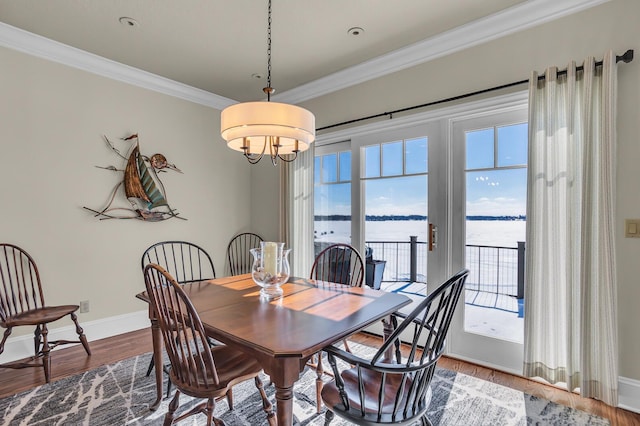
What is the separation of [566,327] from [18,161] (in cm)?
434

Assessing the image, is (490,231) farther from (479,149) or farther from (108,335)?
(108,335)

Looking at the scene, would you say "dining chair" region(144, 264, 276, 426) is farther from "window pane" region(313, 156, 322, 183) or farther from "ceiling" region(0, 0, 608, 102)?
"window pane" region(313, 156, 322, 183)

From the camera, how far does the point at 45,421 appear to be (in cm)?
193

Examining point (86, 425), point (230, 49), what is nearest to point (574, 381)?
point (86, 425)

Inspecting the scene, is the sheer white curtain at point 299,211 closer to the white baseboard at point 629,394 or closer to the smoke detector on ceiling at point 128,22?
the smoke detector on ceiling at point 128,22

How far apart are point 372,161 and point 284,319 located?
2.15 m

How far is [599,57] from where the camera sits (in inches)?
85.4

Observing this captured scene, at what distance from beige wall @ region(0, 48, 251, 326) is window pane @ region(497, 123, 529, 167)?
10.6 ft

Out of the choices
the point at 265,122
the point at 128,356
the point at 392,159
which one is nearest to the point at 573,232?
the point at 392,159

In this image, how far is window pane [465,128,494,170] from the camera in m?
2.65

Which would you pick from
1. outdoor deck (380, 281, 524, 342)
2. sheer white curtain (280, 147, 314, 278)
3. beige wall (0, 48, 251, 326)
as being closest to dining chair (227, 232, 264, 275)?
beige wall (0, 48, 251, 326)

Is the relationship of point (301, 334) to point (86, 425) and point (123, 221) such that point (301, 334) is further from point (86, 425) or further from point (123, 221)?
point (123, 221)

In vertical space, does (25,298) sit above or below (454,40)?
below

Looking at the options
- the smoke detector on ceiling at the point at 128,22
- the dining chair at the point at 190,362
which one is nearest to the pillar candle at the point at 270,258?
the dining chair at the point at 190,362
